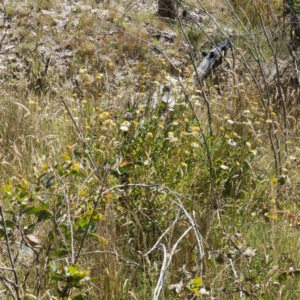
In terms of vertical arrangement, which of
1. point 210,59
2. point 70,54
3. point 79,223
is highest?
point 79,223

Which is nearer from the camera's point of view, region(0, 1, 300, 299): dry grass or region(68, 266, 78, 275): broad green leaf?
region(68, 266, 78, 275): broad green leaf

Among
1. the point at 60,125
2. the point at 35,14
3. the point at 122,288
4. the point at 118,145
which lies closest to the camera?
the point at 122,288

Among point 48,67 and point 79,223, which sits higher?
point 79,223

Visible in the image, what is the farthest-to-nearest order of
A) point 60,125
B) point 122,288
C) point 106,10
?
point 106,10
point 60,125
point 122,288

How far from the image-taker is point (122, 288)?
260 centimetres

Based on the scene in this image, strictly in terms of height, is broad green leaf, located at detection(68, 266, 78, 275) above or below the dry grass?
above

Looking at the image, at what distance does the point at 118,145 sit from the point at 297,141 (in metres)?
1.87

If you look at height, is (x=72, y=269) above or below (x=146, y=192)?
above

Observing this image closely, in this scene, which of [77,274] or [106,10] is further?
[106,10]

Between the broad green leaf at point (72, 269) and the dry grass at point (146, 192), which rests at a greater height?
the broad green leaf at point (72, 269)

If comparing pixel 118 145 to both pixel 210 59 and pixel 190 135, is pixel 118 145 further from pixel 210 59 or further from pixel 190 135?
pixel 210 59

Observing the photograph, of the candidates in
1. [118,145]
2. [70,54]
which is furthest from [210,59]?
[118,145]

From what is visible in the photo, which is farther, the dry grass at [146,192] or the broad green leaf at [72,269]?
the dry grass at [146,192]

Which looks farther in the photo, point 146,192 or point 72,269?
point 146,192
